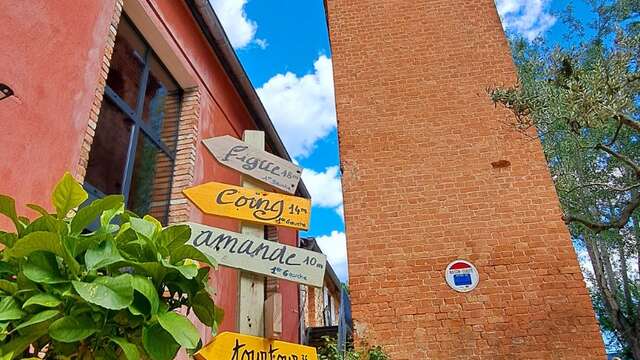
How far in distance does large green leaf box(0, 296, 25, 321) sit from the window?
3502mm

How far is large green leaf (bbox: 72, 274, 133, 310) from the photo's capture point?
1.16 m

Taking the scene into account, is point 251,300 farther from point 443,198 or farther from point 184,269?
point 443,198

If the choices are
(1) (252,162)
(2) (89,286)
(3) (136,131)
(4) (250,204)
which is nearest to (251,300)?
(4) (250,204)

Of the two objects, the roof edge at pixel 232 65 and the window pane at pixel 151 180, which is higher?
the roof edge at pixel 232 65

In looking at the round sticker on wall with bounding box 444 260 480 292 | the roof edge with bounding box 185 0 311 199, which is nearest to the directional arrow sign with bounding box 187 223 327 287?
the round sticker on wall with bounding box 444 260 480 292

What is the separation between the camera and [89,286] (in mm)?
1195

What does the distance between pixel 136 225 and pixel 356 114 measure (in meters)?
5.11

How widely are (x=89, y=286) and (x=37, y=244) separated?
0.64ft

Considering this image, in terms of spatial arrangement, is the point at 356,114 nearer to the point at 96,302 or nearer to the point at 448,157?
the point at 448,157

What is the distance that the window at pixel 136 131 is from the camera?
482 centimetres

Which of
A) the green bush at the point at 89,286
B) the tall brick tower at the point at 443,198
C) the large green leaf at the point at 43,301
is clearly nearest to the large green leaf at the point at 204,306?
the green bush at the point at 89,286

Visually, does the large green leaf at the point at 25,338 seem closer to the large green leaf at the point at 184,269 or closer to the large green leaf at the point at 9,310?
the large green leaf at the point at 9,310

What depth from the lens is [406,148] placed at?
592cm

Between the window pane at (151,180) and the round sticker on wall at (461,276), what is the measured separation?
336cm
